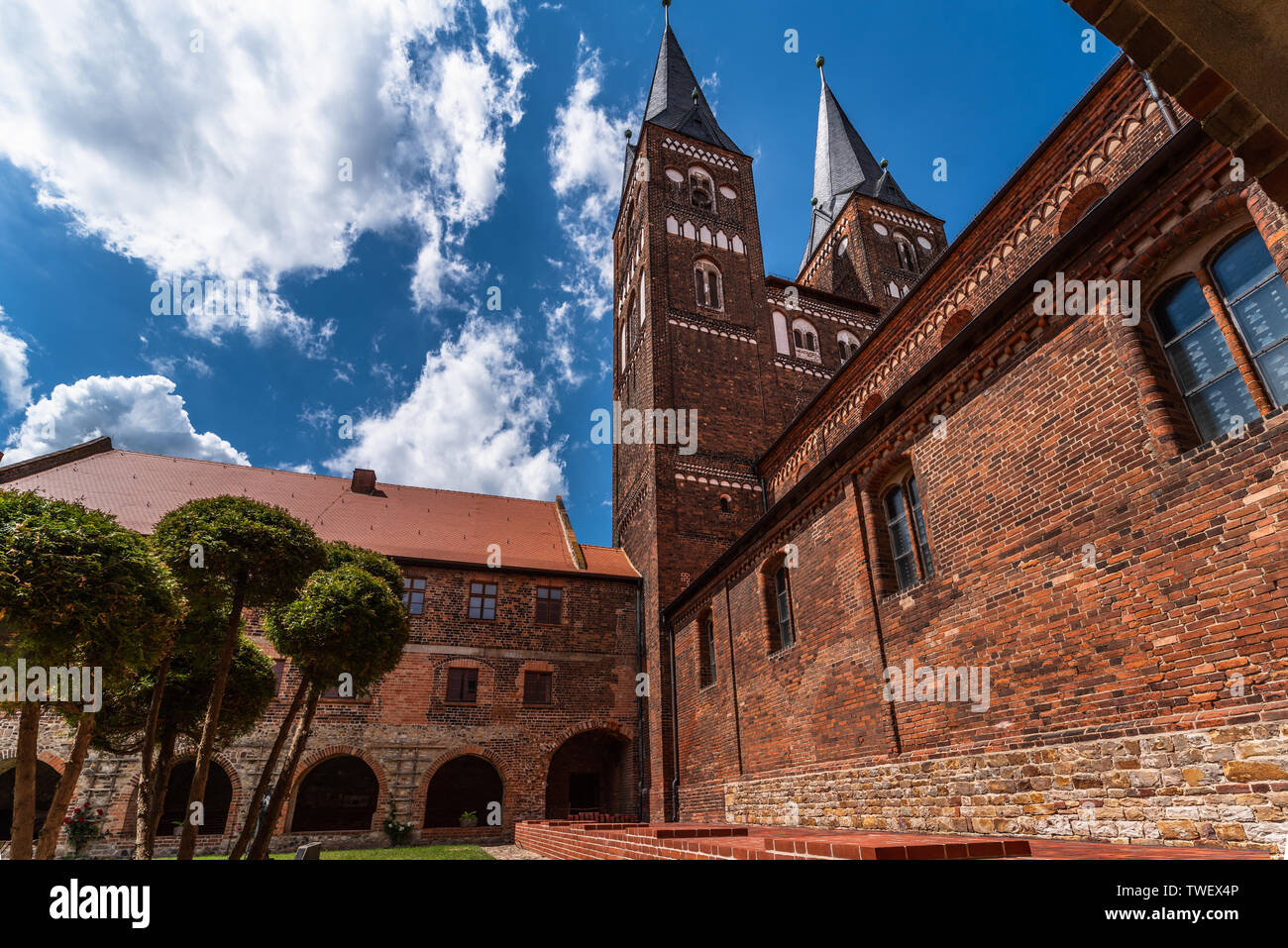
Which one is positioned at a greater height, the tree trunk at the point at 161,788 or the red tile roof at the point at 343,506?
the red tile roof at the point at 343,506

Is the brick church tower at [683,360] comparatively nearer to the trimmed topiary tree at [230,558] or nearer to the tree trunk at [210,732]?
the trimmed topiary tree at [230,558]

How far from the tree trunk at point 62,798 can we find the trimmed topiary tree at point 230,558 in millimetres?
1630

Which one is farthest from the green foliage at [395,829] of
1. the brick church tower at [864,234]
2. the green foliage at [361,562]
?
the brick church tower at [864,234]

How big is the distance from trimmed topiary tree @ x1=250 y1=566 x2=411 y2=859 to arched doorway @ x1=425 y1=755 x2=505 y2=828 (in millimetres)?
8375

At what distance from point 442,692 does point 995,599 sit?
50.4ft

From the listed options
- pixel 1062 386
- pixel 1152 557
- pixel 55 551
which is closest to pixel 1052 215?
pixel 1062 386

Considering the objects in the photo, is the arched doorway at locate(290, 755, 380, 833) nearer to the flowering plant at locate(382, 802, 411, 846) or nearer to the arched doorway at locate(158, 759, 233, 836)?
the flowering plant at locate(382, 802, 411, 846)

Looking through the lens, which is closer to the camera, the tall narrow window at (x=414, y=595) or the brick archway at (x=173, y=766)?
the brick archway at (x=173, y=766)

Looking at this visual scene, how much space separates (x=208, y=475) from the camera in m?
22.8

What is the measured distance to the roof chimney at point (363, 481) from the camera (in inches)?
949

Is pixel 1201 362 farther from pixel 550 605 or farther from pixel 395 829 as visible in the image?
pixel 395 829

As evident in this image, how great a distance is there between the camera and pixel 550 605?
20531 millimetres
